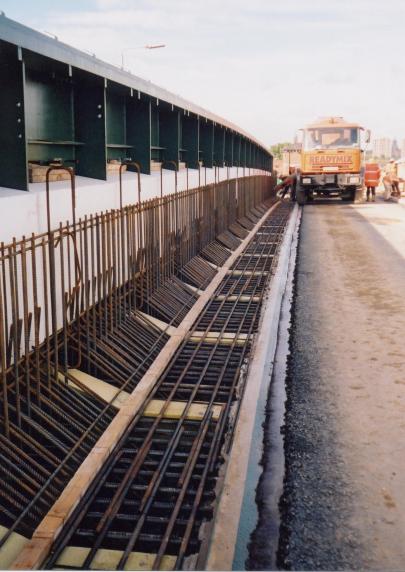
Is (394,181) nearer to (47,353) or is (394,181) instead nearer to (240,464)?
(47,353)

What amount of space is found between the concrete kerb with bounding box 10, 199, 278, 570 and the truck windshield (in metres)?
24.5

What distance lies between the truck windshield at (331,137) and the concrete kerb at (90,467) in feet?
80.3

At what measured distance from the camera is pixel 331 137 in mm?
32281

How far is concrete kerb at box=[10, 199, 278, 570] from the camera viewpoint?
13.5 ft

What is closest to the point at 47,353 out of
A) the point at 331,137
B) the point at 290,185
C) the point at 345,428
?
the point at 345,428

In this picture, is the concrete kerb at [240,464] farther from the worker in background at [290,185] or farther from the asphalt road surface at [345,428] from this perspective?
the worker in background at [290,185]

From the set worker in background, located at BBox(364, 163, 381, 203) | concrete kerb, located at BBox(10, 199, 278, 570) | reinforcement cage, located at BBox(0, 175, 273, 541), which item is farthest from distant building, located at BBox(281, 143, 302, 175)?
concrete kerb, located at BBox(10, 199, 278, 570)

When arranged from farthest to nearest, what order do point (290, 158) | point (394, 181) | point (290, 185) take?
point (290, 158)
point (394, 181)
point (290, 185)

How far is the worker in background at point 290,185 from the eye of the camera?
37281 millimetres

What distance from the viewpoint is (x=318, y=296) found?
460 inches

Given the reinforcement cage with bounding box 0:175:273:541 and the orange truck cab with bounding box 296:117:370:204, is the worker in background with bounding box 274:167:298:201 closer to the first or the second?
the orange truck cab with bounding box 296:117:370:204

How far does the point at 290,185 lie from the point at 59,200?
111ft

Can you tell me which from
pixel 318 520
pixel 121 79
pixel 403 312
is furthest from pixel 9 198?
pixel 403 312

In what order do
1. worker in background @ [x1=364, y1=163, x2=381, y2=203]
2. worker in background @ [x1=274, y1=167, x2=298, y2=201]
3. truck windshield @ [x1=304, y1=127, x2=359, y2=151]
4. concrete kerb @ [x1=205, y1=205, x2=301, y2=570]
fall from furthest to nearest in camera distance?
worker in background @ [x1=364, y1=163, x2=381, y2=203]
worker in background @ [x1=274, y1=167, x2=298, y2=201]
truck windshield @ [x1=304, y1=127, x2=359, y2=151]
concrete kerb @ [x1=205, y1=205, x2=301, y2=570]
